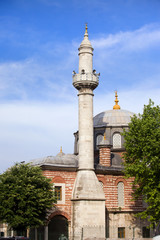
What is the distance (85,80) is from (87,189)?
9.76 meters

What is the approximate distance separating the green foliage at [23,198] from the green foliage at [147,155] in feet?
22.9

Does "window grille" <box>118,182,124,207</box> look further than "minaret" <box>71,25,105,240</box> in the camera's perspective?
Yes

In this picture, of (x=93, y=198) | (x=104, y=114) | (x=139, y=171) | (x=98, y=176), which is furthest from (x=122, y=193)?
(x=104, y=114)

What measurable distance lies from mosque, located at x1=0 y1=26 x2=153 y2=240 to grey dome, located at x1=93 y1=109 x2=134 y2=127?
12.5 ft

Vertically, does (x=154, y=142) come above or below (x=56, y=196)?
above

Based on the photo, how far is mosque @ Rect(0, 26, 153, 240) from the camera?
32562mm

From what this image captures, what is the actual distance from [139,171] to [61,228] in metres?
11.4

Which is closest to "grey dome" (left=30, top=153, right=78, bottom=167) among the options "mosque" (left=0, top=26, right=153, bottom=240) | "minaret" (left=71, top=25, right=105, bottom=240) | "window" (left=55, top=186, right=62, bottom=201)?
"mosque" (left=0, top=26, right=153, bottom=240)

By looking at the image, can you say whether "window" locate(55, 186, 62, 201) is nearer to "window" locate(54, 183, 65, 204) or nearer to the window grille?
"window" locate(54, 183, 65, 204)

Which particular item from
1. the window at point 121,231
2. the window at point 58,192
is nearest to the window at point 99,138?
the window at point 121,231

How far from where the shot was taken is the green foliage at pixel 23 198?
2898 centimetres

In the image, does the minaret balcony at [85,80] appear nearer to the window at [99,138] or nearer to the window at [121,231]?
the window at [99,138]

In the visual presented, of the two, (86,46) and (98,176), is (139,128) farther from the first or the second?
(86,46)

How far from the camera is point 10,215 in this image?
95.3 ft
